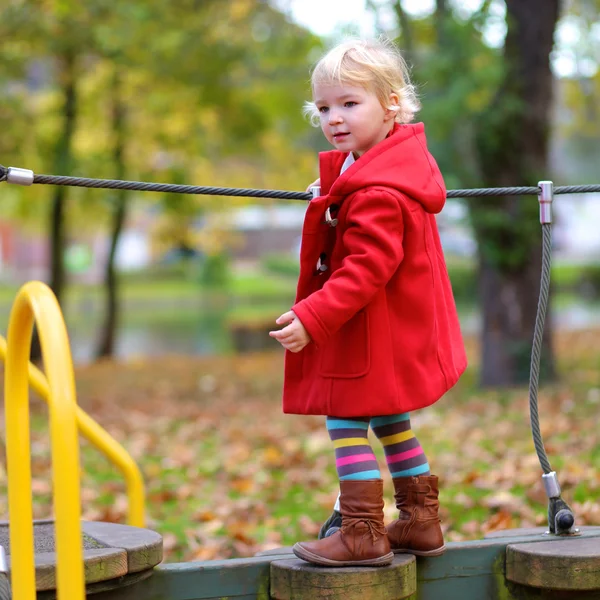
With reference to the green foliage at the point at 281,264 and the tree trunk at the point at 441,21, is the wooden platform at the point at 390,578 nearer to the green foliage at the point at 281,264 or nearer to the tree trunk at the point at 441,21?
the tree trunk at the point at 441,21

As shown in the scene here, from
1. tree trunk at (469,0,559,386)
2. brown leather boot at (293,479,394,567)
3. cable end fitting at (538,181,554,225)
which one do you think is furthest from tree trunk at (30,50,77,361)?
brown leather boot at (293,479,394,567)

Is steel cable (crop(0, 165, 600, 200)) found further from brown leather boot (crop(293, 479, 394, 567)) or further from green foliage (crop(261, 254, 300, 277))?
green foliage (crop(261, 254, 300, 277))

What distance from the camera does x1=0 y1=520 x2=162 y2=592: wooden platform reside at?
2426 millimetres

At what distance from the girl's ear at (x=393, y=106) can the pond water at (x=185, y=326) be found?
1503cm

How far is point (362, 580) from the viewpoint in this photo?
2.42 metres

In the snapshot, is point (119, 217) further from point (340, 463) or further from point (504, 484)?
point (340, 463)

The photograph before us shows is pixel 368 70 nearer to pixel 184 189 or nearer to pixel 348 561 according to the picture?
pixel 184 189

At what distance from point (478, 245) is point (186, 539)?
17.4 ft

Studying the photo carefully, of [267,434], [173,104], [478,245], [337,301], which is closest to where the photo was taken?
[337,301]

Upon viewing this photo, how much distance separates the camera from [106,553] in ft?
8.14

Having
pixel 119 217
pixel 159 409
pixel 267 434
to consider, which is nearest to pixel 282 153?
pixel 119 217

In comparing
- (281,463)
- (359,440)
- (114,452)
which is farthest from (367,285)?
(281,463)

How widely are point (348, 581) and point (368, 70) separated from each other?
133 centimetres

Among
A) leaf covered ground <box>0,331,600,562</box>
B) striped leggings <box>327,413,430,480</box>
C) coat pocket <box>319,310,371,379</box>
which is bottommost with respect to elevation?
leaf covered ground <box>0,331,600,562</box>
